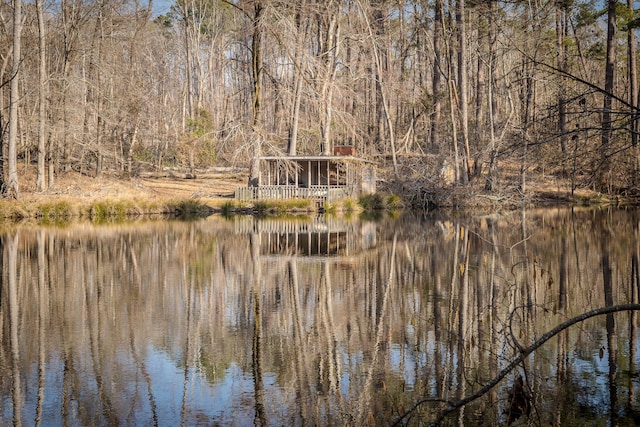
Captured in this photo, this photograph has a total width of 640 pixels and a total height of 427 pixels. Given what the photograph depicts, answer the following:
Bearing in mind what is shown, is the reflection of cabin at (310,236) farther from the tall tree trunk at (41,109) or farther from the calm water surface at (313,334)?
the tall tree trunk at (41,109)

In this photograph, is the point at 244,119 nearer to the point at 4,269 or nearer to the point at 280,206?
the point at 280,206

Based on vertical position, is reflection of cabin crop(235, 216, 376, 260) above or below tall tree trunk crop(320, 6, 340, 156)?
below

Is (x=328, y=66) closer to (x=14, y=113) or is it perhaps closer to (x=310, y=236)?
(x=14, y=113)

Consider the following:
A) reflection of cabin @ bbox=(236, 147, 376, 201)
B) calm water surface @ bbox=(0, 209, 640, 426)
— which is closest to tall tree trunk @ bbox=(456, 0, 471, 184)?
reflection of cabin @ bbox=(236, 147, 376, 201)

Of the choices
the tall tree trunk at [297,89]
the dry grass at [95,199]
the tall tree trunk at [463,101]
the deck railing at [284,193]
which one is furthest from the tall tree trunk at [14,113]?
the tall tree trunk at [463,101]

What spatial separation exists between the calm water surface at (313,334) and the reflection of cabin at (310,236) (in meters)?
0.25

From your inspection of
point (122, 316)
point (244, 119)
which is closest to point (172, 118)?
point (244, 119)

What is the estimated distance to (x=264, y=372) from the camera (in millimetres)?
9062

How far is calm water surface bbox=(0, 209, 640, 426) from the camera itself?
773 cm

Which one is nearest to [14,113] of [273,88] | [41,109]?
[41,109]

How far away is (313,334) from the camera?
36.4ft

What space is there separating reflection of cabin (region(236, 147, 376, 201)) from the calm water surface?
18.2 meters

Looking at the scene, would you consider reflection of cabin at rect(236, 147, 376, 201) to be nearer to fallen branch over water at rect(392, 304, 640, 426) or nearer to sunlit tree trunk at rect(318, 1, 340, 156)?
sunlit tree trunk at rect(318, 1, 340, 156)

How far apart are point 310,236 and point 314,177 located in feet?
67.2
